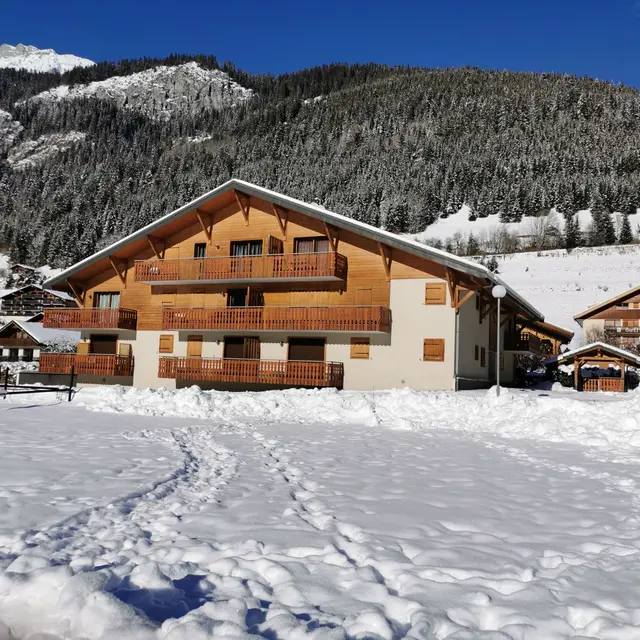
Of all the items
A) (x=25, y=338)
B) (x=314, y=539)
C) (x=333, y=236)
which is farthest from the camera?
(x=25, y=338)

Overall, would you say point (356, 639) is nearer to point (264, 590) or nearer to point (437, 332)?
point (264, 590)

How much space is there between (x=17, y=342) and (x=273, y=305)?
43036 millimetres

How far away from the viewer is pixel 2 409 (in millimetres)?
18266

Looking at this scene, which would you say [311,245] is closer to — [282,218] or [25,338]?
[282,218]

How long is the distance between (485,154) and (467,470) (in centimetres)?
15524

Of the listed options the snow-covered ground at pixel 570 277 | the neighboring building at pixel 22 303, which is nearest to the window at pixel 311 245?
the snow-covered ground at pixel 570 277

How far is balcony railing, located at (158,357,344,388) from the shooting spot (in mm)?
24922

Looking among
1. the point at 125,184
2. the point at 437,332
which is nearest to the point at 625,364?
the point at 437,332

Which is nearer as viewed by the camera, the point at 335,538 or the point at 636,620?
the point at 636,620

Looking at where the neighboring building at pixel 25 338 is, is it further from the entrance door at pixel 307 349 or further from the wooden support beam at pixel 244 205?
A: the entrance door at pixel 307 349

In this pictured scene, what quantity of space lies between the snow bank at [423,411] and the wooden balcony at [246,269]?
7.00 metres

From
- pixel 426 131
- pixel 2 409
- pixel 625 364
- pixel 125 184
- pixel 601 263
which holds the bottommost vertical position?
pixel 2 409

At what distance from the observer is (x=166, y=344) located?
29328mm

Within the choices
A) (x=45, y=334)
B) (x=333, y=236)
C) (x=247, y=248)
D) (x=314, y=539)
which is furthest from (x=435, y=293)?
(x=45, y=334)
